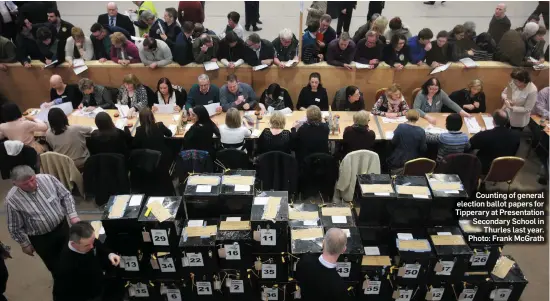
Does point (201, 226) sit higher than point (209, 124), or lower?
lower

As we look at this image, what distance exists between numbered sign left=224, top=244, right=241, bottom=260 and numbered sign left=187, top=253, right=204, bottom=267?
247 mm

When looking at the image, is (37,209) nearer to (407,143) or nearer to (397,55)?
(407,143)

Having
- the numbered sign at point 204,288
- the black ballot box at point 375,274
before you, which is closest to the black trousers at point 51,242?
the numbered sign at point 204,288

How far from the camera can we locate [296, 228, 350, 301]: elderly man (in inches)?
134

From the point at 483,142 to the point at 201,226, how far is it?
363cm

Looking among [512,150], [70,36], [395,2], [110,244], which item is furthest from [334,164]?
[395,2]

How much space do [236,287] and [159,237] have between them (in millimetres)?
921

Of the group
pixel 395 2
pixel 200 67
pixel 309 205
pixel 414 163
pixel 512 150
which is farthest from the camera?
pixel 395 2

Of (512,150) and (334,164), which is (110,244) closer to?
(334,164)

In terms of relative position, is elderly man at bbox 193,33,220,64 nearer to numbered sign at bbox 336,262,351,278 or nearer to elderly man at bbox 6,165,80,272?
elderly man at bbox 6,165,80,272

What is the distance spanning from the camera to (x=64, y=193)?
4.34 m

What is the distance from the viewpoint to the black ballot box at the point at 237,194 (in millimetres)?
4223

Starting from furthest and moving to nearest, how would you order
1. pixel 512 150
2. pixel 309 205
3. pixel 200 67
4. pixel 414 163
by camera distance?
pixel 200 67, pixel 512 150, pixel 414 163, pixel 309 205

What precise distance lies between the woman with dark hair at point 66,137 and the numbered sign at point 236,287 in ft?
8.67
